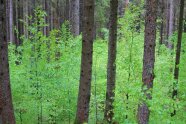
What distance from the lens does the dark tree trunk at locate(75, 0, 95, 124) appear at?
8.98m

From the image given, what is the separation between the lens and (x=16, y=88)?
13.3 metres

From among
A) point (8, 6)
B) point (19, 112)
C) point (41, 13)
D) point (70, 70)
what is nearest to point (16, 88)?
point (19, 112)

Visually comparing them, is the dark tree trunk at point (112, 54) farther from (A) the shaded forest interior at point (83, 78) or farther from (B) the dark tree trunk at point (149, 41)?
(B) the dark tree trunk at point (149, 41)

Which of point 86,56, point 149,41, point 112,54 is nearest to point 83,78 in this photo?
point 86,56

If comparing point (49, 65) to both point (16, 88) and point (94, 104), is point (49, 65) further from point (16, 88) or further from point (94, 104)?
point (94, 104)

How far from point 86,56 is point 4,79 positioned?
2515 mm

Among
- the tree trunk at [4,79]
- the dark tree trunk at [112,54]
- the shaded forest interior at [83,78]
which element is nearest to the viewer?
the tree trunk at [4,79]

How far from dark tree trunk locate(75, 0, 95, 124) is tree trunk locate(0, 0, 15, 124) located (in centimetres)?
215

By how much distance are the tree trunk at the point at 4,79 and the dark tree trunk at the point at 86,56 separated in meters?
2.15

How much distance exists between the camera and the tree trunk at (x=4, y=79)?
906 cm

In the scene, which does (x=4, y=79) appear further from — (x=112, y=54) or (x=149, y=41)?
(x=149, y=41)

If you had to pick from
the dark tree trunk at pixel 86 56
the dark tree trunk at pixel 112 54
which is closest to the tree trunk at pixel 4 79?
the dark tree trunk at pixel 86 56

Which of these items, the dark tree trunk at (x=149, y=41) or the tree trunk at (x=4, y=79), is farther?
the tree trunk at (x=4, y=79)

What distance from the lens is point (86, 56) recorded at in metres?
9.12
